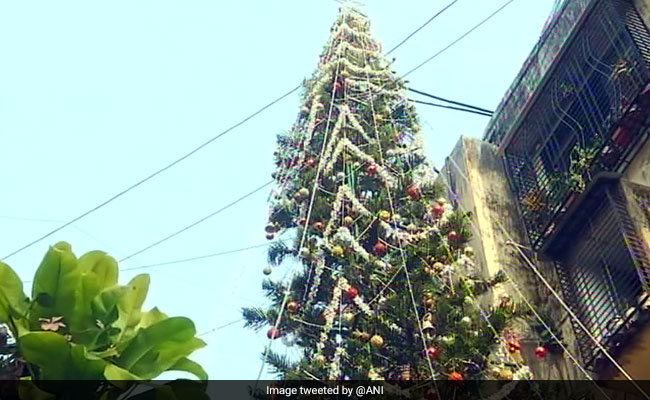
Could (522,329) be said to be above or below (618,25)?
below

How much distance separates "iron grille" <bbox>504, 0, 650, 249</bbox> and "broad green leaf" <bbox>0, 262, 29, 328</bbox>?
5.09m

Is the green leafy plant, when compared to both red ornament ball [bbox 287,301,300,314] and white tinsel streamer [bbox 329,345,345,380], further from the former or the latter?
red ornament ball [bbox 287,301,300,314]

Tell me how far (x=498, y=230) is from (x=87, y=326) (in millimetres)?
5166

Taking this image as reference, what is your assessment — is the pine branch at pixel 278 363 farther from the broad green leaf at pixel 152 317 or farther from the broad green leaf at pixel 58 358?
the broad green leaf at pixel 58 358

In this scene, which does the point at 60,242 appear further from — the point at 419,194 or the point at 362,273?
the point at 419,194

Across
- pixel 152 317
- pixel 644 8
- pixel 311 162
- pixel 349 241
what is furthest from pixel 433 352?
pixel 644 8

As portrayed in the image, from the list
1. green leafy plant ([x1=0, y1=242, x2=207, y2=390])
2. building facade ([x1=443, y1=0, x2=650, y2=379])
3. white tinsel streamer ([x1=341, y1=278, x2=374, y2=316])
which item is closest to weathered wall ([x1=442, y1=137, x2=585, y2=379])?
building facade ([x1=443, y1=0, x2=650, y2=379])

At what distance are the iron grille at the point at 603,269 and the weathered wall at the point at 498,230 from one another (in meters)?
0.18

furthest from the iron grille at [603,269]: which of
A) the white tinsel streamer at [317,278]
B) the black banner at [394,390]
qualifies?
the white tinsel streamer at [317,278]

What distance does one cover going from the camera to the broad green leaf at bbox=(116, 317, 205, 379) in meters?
2.01

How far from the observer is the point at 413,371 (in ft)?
11.8

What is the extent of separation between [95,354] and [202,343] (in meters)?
0.34

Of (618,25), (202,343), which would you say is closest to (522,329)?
(618,25)

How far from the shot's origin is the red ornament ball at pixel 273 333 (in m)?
Answer: 3.83
